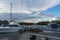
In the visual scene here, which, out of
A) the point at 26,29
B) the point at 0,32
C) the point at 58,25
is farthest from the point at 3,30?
the point at 58,25

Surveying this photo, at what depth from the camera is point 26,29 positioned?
3862cm

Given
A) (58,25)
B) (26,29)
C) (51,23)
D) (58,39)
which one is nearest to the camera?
(58,39)

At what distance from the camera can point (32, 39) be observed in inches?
506

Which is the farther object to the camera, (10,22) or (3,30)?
(10,22)

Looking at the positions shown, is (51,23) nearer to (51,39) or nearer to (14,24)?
(14,24)

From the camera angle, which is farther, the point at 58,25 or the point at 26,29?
the point at 58,25

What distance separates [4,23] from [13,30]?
8759mm

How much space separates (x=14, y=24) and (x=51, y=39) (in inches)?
1093

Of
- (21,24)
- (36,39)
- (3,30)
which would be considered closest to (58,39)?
(36,39)

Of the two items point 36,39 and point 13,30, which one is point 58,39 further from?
point 13,30

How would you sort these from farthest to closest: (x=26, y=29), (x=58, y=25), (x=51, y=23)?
1. (x=51, y=23)
2. (x=58, y=25)
3. (x=26, y=29)

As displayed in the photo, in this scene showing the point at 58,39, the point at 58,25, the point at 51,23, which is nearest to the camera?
the point at 58,39

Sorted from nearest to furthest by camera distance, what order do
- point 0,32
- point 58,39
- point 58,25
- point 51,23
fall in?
point 58,39, point 0,32, point 58,25, point 51,23

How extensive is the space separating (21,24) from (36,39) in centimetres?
3125
